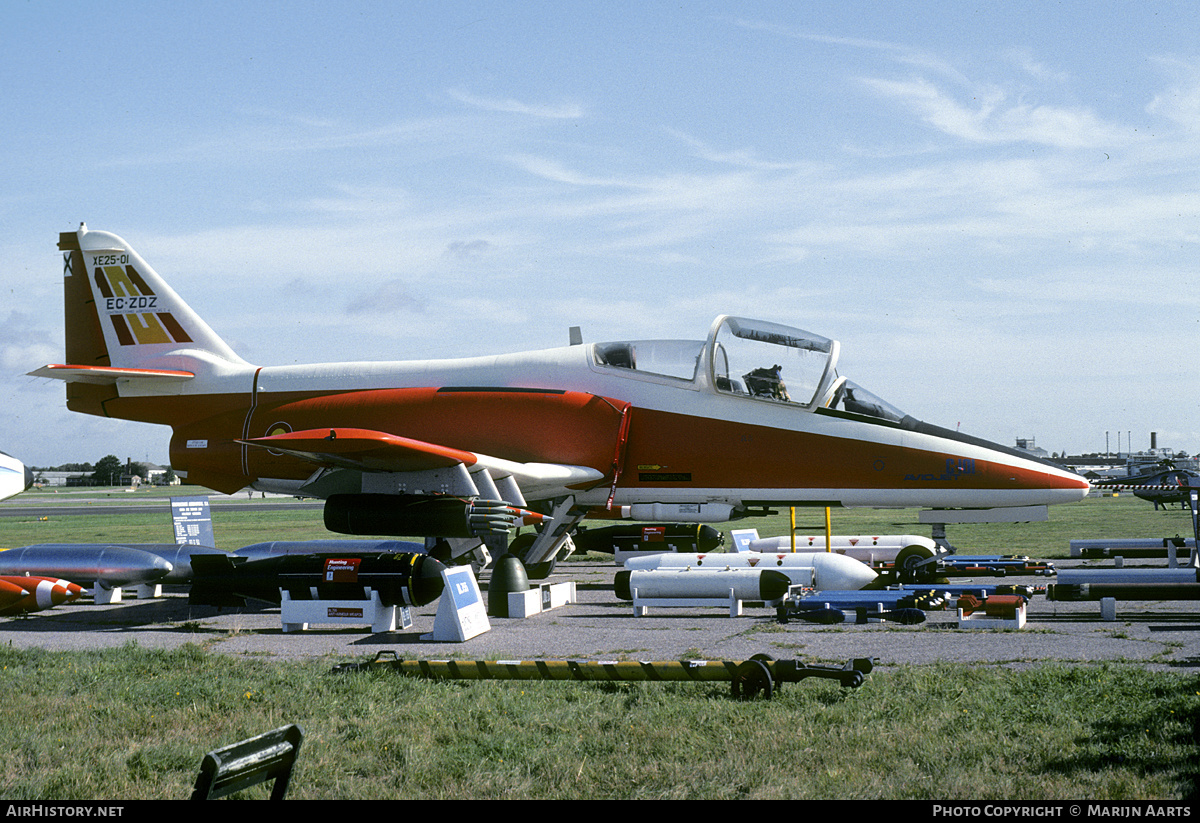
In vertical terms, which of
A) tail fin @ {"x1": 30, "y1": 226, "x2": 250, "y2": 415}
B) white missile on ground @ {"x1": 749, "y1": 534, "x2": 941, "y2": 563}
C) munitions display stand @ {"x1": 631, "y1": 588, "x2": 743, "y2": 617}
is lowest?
munitions display stand @ {"x1": 631, "y1": 588, "x2": 743, "y2": 617}

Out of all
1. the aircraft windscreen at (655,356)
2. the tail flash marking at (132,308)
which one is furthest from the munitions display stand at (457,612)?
the tail flash marking at (132,308)

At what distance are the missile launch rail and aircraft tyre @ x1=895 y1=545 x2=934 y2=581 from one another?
828 centimetres

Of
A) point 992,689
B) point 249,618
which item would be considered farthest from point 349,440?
point 992,689

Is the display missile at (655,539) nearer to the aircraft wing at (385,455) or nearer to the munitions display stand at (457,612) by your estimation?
the aircraft wing at (385,455)

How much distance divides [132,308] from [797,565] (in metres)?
A: 13.1

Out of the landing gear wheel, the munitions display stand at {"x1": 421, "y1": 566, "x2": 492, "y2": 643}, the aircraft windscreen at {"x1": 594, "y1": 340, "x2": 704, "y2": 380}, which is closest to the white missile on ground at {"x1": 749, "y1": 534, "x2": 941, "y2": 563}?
the aircraft windscreen at {"x1": 594, "y1": 340, "x2": 704, "y2": 380}

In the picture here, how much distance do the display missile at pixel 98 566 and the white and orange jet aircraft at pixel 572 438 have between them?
7.34ft

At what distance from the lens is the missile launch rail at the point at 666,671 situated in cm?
805

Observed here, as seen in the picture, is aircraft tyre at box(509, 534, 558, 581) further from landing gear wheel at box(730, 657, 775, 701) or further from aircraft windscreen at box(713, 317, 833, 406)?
landing gear wheel at box(730, 657, 775, 701)

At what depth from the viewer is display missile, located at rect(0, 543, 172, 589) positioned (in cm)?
1591

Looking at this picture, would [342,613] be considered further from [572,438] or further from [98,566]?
[98,566]

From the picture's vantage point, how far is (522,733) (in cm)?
708

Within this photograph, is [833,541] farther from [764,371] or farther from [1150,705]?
[1150,705]

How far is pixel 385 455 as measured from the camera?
1359 cm
